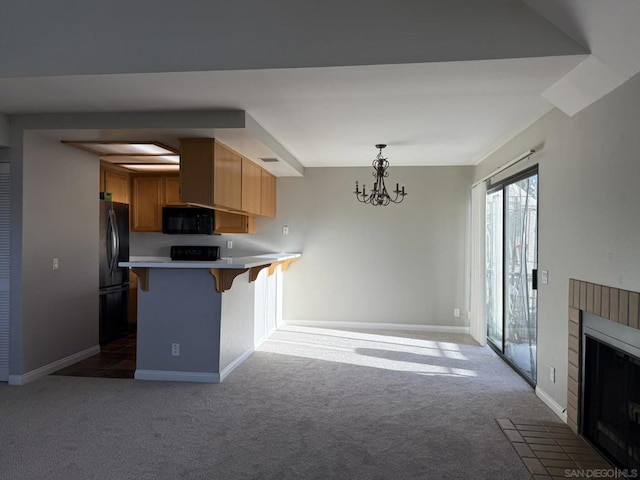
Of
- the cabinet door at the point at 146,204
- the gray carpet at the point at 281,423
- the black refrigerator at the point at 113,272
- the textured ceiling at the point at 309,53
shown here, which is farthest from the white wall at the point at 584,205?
the cabinet door at the point at 146,204

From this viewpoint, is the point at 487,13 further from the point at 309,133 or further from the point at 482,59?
the point at 309,133

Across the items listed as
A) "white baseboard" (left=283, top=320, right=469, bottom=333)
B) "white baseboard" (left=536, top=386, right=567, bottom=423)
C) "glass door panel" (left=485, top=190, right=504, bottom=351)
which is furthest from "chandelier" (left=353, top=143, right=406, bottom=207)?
"white baseboard" (left=536, top=386, right=567, bottom=423)

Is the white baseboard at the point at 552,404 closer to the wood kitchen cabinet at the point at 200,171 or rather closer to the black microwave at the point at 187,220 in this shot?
the wood kitchen cabinet at the point at 200,171

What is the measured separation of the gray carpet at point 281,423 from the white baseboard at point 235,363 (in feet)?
0.19

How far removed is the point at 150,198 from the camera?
20.7 ft

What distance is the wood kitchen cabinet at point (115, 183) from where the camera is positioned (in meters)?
5.74

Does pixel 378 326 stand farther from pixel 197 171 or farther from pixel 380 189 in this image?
pixel 197 171

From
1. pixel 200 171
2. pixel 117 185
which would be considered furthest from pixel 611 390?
pixel 117 185

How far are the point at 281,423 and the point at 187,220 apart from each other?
3.74 m

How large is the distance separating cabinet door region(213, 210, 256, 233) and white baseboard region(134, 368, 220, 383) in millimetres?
2525

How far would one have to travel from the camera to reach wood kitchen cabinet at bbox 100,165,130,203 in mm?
5738

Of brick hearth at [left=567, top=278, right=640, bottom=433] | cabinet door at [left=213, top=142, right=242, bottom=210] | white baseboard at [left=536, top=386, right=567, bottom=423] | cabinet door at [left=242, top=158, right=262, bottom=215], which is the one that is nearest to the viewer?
brick hearth at [left=567, top=278, right=640, bottom=433]

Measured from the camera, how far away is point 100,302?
5.07 m

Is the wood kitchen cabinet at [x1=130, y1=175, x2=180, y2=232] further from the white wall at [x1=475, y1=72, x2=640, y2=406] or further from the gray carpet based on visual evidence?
the white wall at [x1=475, y1=72, x2=640, y2=406]
